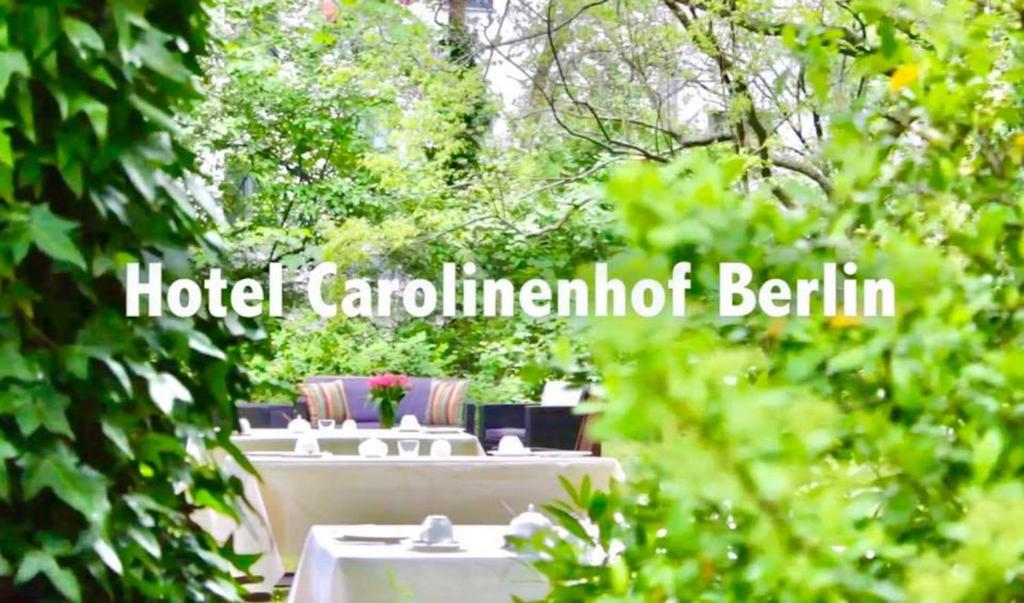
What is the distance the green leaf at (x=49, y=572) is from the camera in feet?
4.47

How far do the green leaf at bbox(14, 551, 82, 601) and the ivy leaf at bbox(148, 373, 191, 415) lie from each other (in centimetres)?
16

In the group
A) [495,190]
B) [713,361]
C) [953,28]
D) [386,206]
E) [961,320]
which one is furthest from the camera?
[386,206]

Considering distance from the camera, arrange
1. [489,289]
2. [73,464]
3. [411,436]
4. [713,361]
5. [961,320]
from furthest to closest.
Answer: [489,289], [411,436], [73,464], [961,320], [713,361]

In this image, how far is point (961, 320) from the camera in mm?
965

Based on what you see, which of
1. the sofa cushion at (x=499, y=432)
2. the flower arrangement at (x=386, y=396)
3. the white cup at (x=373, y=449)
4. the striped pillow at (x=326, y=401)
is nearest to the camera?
the white cup at (x=373, y=449)

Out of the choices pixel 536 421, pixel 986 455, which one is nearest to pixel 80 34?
pixel 986 455

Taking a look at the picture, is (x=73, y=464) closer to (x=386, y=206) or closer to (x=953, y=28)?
(x=953, y=28)

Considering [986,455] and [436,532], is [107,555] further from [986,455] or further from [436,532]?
[436,532]

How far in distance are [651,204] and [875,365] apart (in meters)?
0.18

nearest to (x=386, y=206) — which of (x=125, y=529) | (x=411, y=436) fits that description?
(x=411, y=436)

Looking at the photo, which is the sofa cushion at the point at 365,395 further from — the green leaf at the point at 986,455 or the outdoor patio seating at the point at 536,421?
the green leaf at the point at 986,455

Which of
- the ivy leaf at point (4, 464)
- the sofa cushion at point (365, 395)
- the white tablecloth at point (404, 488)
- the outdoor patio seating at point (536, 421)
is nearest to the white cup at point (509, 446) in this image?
the white tablecloth at point (404, 488)

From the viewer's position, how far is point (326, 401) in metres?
11.7

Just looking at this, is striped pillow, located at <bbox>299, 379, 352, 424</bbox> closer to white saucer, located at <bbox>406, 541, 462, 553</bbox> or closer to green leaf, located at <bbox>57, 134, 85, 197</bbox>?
white saucer, located at <bbox>406, 541, 462, 553</bbox>
